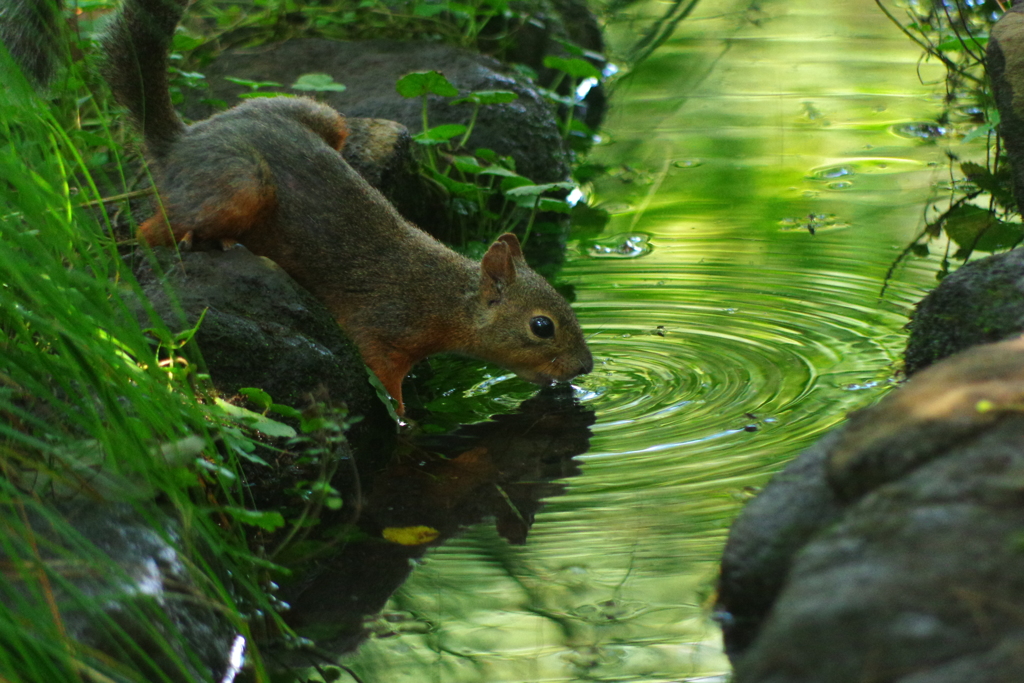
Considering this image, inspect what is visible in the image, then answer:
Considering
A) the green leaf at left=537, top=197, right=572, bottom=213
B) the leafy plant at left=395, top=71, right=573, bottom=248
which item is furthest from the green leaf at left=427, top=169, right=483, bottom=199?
the green leaf at left=537, top=197, right=572, bottom=213

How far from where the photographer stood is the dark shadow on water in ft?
8.98

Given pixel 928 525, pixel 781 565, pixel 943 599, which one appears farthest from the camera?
pixel 781 565

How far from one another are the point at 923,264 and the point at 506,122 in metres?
2.74

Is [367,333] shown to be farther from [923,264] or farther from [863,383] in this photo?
[923,264]

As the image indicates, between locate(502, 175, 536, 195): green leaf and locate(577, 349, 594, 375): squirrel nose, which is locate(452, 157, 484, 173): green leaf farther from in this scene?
locate(577, 349, 594, 375): squirrel nose

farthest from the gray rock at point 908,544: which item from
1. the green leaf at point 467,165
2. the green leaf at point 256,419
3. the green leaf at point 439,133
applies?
the green leaf at point 467,165

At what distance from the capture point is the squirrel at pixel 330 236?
167 inches

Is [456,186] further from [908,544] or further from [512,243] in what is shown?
[908,544]

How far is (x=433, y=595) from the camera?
2.74 meters

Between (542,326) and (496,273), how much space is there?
348 millimetres

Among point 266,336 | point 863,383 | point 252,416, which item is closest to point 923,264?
point 863,383

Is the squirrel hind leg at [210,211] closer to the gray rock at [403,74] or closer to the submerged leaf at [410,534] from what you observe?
the submerged leaf at [410,534]

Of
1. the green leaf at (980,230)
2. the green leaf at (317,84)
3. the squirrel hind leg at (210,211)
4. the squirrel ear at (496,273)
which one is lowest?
the squirrel ear at (496,273)

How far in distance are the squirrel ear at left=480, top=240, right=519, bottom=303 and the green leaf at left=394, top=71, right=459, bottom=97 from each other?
1194 millimetres
